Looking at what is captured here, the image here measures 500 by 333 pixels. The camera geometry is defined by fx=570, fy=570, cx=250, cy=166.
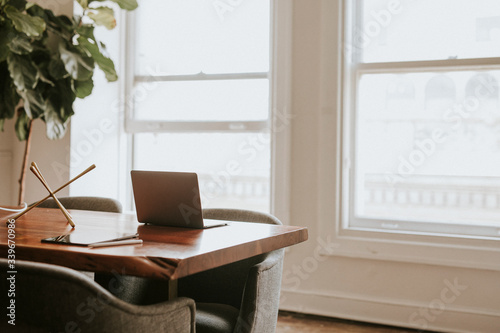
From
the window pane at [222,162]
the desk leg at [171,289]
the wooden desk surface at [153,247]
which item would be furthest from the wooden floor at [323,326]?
the desk leg at [171,289]

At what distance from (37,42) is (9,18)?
13.3 inches

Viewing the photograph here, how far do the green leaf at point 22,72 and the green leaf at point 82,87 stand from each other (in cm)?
30

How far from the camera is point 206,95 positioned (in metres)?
4.12

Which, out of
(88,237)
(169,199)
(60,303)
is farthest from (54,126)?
(60,303)

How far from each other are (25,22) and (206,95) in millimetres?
1298

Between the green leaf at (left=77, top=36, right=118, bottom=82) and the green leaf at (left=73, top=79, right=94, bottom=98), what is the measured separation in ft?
0.41

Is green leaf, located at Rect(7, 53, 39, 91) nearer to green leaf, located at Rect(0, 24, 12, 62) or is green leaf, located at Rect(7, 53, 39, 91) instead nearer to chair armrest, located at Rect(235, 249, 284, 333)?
green leaf, located at Rect(0, 24, 12, 62)

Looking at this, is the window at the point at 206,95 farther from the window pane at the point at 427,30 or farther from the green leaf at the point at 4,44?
the green leaf at the point at 4,44

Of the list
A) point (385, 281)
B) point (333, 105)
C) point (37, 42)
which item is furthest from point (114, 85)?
point (385, 281)

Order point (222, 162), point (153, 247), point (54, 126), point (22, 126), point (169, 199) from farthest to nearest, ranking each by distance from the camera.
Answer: point (222, 162), point (22, 126), point (54, 126), point (169, 199), point (153, 247)

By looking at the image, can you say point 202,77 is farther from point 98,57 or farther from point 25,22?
point 25,22

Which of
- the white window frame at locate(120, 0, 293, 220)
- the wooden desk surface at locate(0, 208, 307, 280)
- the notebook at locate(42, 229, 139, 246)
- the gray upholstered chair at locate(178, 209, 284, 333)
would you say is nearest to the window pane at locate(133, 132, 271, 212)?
the white window frame at locate(120, 0, 293, 220)

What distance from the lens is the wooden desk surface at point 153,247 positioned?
1400mm

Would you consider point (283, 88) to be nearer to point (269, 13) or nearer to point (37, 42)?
point (269, 13)
